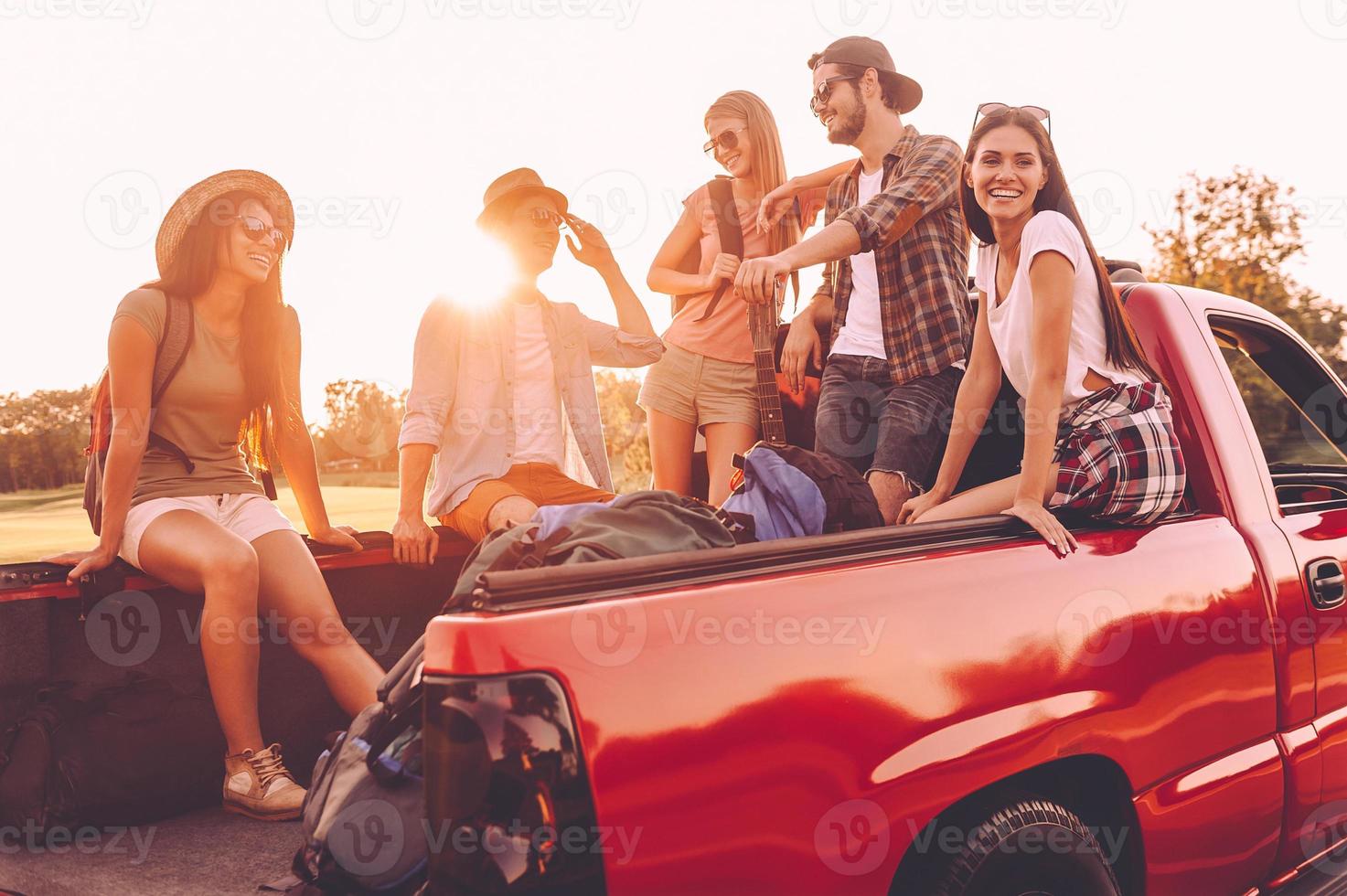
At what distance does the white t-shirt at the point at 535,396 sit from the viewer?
3.87 meters

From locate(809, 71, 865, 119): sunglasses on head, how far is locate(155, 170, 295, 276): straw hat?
185 cm

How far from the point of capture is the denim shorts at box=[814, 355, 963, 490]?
10.8 feet

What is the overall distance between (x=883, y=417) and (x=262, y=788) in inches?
82.6

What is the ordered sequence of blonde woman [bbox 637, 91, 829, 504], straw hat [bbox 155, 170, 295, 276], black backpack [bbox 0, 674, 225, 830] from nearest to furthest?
black backpack [bbox 0, 674, 225, 830]
straw hat [bbox 155, 170, 295, 276]
blonde woman [bbox 637, 91, 829, 504]

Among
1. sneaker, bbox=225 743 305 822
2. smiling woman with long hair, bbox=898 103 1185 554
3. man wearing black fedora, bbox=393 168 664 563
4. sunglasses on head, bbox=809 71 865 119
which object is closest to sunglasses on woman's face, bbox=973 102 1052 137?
smiling woman with long hair, bbox=898 103 1185 554

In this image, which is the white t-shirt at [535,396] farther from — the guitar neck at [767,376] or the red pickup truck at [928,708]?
the red pickup truck at [928,708]

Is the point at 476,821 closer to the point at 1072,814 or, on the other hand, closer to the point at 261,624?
the point at 1072,814

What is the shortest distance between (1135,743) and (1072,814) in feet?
0.71

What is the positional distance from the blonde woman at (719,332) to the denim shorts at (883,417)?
60cm

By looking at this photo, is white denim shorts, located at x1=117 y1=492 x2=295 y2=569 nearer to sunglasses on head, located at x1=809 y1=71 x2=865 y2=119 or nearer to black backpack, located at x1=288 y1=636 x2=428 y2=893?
black backpack, located at x1=288 y1=636 x2=428 y2=893

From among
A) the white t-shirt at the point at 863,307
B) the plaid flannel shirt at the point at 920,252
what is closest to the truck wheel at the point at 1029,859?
the plaid flannel shirt at the point at 920,252

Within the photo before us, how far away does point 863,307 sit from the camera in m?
3.67

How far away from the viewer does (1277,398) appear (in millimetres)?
23031

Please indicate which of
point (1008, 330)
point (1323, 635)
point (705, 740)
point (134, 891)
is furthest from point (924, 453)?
point (134, 891)
